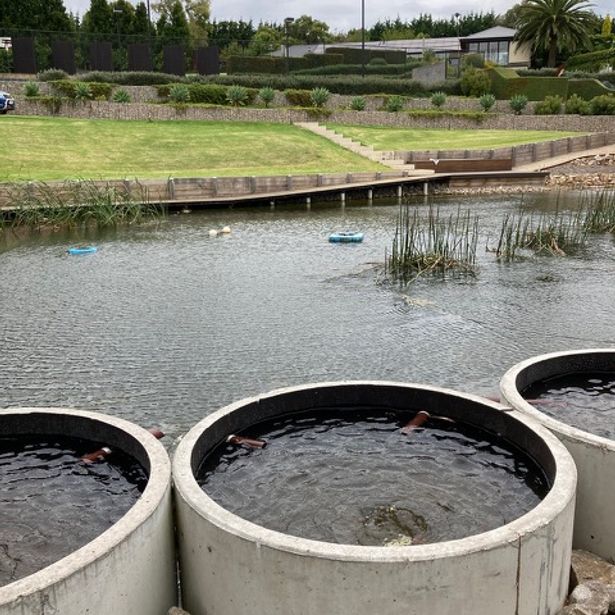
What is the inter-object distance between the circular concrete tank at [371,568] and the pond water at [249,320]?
248 centimetres

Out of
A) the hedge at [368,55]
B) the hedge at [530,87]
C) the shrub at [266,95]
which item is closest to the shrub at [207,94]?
the shrub at [266,95]

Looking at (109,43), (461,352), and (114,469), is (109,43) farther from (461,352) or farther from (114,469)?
(114,469)

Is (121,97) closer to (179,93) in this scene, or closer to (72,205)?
(179,93)

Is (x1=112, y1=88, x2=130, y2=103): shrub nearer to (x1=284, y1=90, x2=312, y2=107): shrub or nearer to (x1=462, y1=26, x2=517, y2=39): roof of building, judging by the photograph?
(x1=284, y1=90, x2=312, y2=107): shrub

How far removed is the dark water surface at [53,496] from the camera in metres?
3.84

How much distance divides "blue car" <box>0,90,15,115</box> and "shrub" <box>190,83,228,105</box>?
250 inches

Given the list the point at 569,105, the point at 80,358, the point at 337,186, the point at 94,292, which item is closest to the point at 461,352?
the point at 80,358

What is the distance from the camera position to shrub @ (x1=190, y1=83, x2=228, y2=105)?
30.0m

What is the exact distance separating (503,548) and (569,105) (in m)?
33.1

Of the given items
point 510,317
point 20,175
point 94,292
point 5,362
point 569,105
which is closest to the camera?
point 5,362

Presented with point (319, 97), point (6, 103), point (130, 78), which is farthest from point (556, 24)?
point (6, 103)

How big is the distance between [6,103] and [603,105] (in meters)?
24.9

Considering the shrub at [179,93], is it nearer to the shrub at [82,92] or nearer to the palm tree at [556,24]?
the shrub at [82,92]

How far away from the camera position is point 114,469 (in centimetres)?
441
